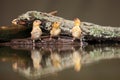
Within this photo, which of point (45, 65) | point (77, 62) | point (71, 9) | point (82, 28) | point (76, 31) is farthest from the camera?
point (71, 9)

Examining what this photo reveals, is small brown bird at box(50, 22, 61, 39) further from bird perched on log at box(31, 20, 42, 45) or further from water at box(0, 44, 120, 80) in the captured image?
water at box(0, 44, 120, 80)

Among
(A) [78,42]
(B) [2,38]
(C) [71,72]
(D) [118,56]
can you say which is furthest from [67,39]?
(C) [71,72]

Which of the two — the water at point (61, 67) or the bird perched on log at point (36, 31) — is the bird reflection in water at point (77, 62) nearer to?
the water at point (61, 67)

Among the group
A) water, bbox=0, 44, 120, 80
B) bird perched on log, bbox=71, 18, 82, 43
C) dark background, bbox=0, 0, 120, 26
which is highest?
dark background, bbox=0, 0, 120, 26

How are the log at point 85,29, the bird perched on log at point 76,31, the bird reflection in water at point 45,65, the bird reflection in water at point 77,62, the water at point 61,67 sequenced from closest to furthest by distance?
1. the water at point 61,67
2. the bird reflection in water at point 45,65
3. the bird reflection in water at point 77,62
4. the bird perched on log at point 76,31
5. the log at point 85,29

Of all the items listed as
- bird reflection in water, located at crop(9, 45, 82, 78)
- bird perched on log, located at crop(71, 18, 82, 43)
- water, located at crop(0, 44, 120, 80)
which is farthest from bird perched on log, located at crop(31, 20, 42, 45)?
bird reflection in water, located at crop(9, 45, 82, 78)

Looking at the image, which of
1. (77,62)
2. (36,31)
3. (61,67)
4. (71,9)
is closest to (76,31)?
(36,31)

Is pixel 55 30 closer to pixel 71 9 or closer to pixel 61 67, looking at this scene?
pixel 71 9

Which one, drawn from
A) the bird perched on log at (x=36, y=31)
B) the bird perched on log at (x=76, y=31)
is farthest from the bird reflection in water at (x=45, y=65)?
the bird perched on log at (x=36, y=31)
